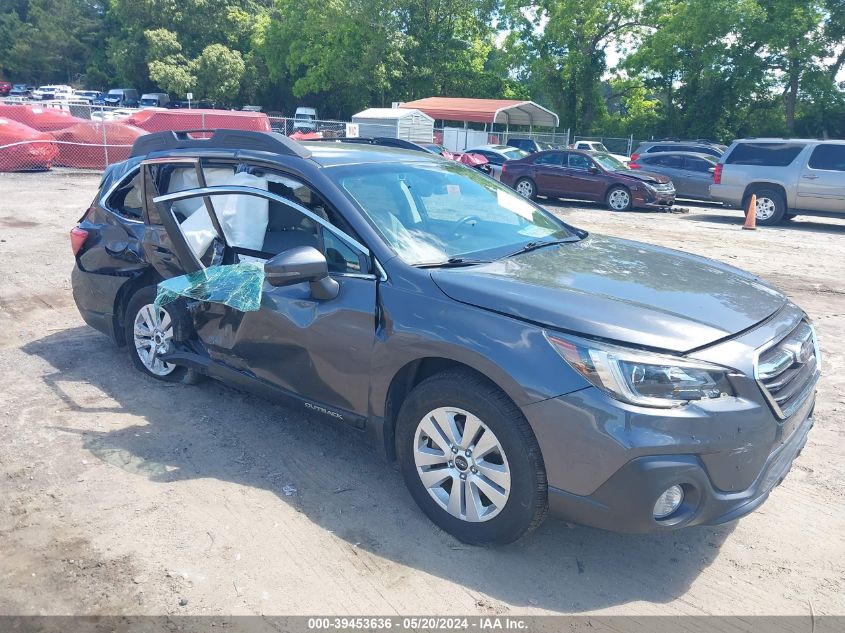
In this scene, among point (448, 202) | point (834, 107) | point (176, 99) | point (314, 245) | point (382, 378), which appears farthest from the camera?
point (176, 99)

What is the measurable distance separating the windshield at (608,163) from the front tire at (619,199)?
652mm

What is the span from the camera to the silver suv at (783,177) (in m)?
14.3

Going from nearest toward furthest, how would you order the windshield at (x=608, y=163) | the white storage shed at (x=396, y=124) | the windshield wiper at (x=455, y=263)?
the windshield wiper at (x=455, y=263), the windshield at (x=608, y=163), the white storage shed at (x=396, y=124)

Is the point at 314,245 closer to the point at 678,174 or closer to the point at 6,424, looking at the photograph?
the point at 6,424

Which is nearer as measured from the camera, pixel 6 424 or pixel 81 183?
pixel 6 424

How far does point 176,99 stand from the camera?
57.5m

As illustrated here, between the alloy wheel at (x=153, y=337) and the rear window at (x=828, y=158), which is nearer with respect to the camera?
the alloy wheel at (x=153, y=337)

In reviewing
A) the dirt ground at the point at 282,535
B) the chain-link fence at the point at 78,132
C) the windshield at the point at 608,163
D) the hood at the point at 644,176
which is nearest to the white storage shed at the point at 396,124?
the chain-link fence at the point at 78,132

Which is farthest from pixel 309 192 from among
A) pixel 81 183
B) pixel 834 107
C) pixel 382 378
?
pixel 834 107

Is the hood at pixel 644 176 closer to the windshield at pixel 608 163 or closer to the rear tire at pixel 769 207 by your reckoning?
the windshield at pixel 608 163

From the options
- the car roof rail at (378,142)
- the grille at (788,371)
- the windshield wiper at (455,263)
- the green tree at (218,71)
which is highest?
the green tree at (218,71)

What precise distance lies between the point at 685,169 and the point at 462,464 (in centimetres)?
1826

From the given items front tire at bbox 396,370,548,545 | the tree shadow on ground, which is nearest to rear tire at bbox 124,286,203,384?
the tree shadow on ground

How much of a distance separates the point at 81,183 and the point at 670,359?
18.3 meters
